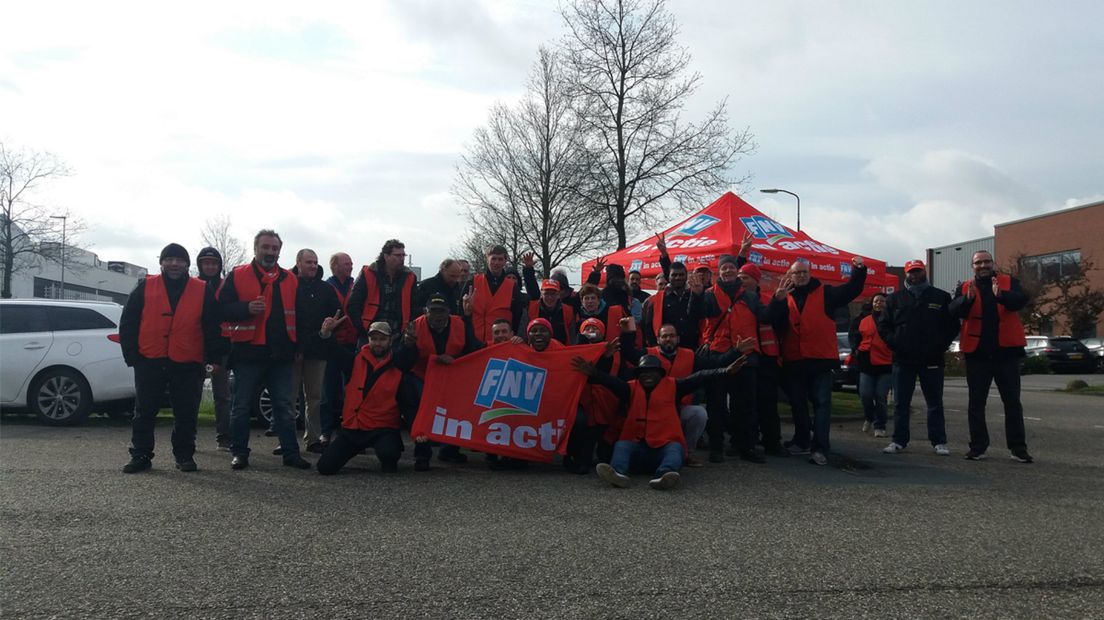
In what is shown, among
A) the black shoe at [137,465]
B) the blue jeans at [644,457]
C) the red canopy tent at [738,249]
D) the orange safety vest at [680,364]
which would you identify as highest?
the red canopy tent at [738,249]

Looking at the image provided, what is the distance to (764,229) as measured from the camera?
13422 mm

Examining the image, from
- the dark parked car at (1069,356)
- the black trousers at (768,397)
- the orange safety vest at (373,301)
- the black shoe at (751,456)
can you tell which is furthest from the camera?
the dark parked car at (1069,356)

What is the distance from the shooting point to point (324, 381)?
928 cm

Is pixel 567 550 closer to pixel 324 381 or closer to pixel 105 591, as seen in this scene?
pixel 105 591

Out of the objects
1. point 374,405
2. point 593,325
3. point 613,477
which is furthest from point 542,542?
point 593,325

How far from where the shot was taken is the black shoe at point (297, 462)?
26.4ft

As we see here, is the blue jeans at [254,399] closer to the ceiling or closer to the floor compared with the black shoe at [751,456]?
closer to the ceiling

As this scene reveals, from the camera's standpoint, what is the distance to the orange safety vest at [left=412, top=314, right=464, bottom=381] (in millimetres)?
8500

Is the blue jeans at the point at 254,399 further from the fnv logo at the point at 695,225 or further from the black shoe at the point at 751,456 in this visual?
the fnv logo at the point at 695,225

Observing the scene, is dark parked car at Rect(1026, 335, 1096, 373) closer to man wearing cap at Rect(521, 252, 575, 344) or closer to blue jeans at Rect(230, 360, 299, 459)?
man wearing cap at Rect(521, 252, 575, 344)

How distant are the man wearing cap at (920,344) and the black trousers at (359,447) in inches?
206

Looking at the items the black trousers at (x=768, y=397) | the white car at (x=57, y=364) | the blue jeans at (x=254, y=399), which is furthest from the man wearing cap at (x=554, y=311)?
the white car at (x=57, y=364)

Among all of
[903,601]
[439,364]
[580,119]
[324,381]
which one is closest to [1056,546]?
[903,601]

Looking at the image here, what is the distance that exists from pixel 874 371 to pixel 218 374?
26.5 ft
